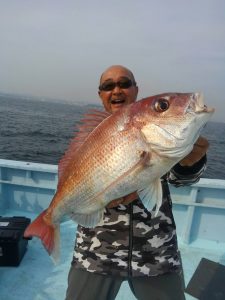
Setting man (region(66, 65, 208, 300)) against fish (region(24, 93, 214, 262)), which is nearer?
fish (region(24, 93, 214, 262))

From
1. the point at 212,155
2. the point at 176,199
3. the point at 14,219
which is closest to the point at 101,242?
the point at 14,219

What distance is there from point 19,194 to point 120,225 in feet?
13.5

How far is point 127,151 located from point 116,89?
3.71ft

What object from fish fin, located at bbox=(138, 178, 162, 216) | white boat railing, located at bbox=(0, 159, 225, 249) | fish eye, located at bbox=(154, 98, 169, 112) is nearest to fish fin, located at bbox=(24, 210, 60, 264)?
fish fin, located at bbox=(138, 178, 162, 216)

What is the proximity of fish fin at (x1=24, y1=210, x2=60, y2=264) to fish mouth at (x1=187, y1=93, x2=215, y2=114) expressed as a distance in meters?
1.44

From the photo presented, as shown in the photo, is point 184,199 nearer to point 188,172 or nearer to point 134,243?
point 134,243

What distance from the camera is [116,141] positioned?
2.06 meters

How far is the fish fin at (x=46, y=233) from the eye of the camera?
8.48ft

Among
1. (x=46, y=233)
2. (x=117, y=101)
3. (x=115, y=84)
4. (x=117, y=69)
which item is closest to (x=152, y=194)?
(x=46, y=233)

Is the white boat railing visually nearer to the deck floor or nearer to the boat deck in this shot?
the boat deck

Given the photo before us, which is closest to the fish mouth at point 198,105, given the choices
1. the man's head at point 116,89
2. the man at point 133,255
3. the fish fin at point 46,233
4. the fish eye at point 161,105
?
the fish eye at point 161,105

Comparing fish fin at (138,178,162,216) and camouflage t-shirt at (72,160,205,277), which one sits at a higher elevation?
fish fin at (138,178,162,216)

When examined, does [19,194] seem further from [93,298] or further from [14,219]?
[93,298]

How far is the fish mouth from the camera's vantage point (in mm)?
1848
